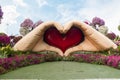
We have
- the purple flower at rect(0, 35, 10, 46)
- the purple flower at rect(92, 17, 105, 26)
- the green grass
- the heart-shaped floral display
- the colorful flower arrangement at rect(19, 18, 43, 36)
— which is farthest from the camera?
the purple flower at rect(92, 17, 105, 26)

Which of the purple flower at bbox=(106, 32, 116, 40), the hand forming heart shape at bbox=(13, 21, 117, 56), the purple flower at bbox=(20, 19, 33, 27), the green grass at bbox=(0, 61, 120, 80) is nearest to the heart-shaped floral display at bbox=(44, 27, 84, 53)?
the hand forming heart shape at bbox=(13, 21, 117, 56)

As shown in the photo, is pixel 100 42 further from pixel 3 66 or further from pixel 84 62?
pixel 3 66

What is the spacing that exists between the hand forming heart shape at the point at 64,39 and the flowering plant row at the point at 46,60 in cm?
127

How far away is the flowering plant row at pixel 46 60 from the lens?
10.0 m

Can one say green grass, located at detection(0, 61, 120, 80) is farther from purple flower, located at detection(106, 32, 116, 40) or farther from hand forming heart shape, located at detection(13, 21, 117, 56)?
purple flower, located at detection(106, 32, 116, 40)

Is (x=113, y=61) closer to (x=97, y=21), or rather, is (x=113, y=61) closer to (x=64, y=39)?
(x=64, y=39)

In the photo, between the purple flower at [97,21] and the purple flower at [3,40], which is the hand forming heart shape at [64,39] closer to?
the purple flower at [3,40]

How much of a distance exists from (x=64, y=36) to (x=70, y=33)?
0.33 metres

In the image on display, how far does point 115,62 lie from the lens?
10.8 meters

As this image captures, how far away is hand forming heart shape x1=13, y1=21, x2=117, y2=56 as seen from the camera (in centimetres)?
1415

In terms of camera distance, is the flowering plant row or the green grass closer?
the green grass

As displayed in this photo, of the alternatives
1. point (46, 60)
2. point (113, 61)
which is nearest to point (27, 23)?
point (46, 60)

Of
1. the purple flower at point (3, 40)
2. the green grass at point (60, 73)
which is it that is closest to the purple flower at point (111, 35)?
the purple flower at point (3, 40)

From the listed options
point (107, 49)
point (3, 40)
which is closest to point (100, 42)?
point (107, 49)
